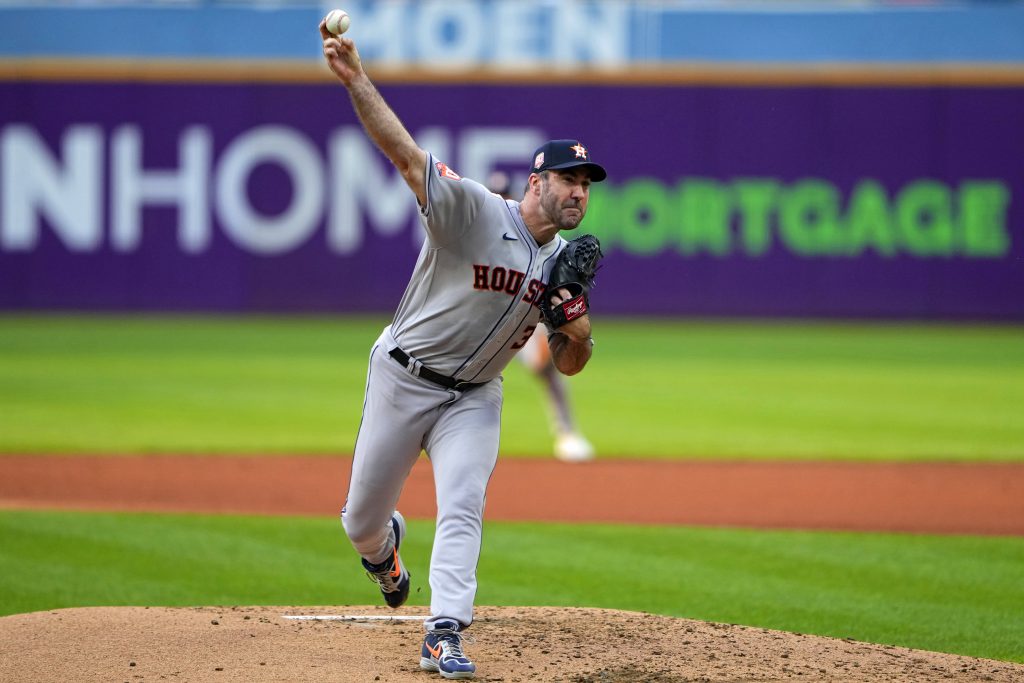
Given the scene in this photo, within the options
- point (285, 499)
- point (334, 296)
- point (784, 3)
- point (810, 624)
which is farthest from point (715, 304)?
point (810, 624)

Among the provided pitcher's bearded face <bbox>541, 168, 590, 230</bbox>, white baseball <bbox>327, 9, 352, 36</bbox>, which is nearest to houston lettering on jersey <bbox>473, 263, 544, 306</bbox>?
pitcher's bearded face <bbox>541, 168, 590, 230</bbox>

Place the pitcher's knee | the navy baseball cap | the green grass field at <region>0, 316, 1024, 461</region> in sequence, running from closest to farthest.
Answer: the navy baseball cap, the pitcher's knee, the green grass field at <region>0, 316, 1024, 461</region>

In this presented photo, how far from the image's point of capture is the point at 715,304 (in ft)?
69.7

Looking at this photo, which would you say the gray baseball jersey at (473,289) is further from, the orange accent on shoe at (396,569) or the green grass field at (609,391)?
the green grass field at (609,391)

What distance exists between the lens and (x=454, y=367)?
521 centimetres

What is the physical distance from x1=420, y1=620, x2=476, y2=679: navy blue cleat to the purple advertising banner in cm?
1627

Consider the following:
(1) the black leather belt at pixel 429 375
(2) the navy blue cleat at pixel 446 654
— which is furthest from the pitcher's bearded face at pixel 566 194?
(2) the navy blue cleat at pixel 446 654

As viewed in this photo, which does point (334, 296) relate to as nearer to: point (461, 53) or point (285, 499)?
point (461, 53)

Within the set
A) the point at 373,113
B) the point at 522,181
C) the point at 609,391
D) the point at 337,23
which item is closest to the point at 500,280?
the point at 373,113

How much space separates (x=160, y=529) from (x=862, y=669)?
4.44m

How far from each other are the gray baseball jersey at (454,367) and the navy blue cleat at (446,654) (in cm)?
5

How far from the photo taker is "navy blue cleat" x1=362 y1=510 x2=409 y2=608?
224 inches

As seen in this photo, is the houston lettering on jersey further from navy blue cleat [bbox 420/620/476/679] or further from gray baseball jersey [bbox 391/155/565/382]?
navy blue cleat [bbox 420/620/476/679]

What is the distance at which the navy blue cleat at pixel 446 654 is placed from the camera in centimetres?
479
